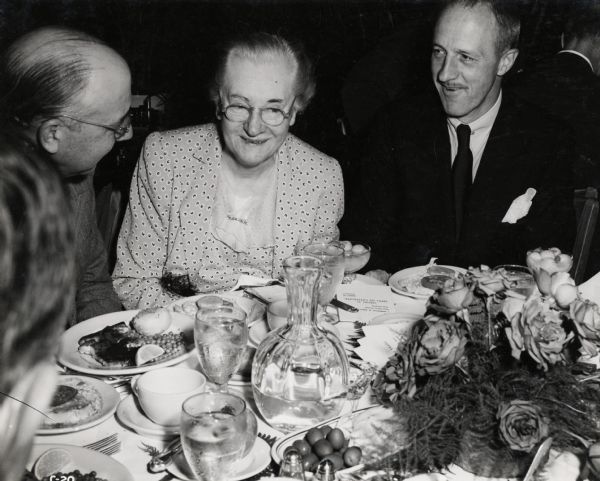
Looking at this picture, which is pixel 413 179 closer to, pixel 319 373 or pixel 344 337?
pixel 344 337

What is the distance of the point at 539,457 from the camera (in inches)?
43.8

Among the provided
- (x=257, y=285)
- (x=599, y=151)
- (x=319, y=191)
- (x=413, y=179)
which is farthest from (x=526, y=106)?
(x=257, y=285)

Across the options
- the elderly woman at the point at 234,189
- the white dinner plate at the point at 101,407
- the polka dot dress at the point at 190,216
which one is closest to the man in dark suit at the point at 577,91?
the elderly woman at the point at 234,189

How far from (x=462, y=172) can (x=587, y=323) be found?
2365 millimetres

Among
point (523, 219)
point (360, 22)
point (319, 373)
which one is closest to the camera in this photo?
point (319, 373)

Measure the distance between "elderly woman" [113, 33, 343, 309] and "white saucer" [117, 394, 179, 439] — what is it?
106cm

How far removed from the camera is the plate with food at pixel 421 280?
7.20ft

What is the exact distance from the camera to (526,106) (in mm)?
3541

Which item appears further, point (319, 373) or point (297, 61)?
point (297, 61)

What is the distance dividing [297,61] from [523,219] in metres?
1.53

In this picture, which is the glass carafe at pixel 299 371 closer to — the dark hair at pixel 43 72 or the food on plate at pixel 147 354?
the food on plate at pixel 147 354

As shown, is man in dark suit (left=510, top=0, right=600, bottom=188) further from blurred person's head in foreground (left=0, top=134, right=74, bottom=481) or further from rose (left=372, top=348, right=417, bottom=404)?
blurred person's head in foreground (left=0, top=134, right=74, bottom=481)

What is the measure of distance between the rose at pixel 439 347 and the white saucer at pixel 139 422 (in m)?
0.53

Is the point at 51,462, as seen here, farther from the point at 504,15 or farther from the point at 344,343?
the point at 504,15
